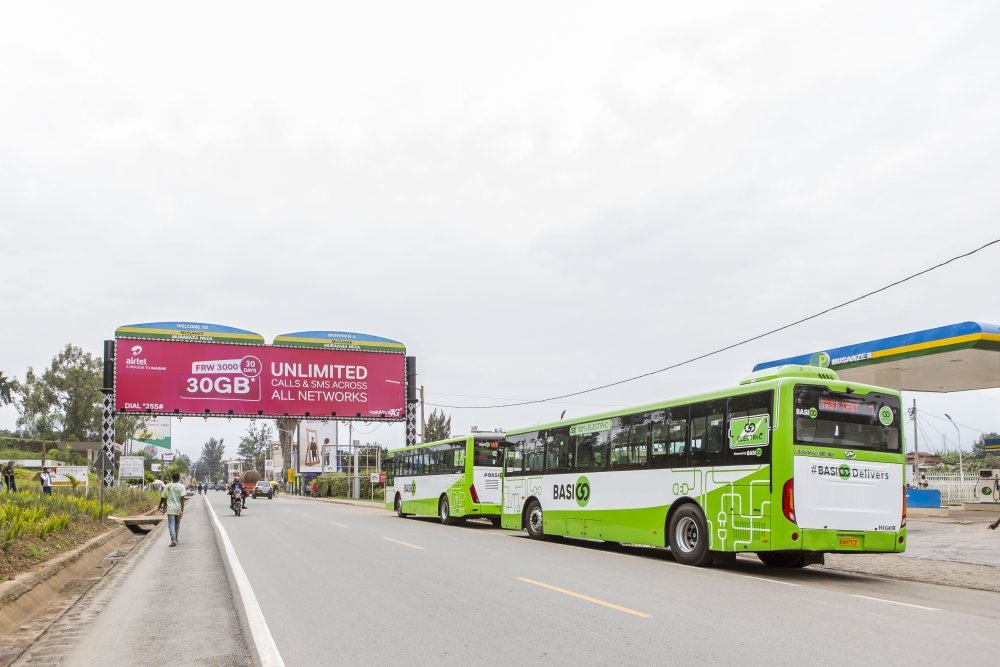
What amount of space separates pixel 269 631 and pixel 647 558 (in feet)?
31.5

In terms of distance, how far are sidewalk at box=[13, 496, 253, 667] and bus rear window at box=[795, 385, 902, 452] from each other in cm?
879

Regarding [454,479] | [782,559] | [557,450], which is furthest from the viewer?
[454,479]

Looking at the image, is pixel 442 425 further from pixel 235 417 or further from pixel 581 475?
pixel 581 475

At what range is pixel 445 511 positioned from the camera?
29109mm

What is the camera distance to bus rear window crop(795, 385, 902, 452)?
1289 cm

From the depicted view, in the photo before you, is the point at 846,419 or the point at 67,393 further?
the point at 67,393

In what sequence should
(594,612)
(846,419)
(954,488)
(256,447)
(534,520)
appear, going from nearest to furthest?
(594,612), (846,419), (534,520), (954,488), (256,447)

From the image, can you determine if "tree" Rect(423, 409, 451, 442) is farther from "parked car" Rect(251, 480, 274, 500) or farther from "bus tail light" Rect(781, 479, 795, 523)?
"bus tail light" Rect(781, 479, 795, 523)

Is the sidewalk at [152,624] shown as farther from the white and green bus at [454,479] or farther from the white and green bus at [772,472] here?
the white and green bus at [454,479]

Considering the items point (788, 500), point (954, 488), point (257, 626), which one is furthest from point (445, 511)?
point (257, 626)

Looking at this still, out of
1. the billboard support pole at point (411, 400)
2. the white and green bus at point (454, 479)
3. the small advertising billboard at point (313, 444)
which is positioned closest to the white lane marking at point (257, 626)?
the white and green bus at point (454, 479)

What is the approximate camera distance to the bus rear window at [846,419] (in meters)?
12.9

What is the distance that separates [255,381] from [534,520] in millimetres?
27284

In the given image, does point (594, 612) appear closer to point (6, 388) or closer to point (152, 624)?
point (152, 624)
